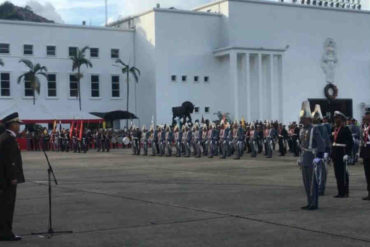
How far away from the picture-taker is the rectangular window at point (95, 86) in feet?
203

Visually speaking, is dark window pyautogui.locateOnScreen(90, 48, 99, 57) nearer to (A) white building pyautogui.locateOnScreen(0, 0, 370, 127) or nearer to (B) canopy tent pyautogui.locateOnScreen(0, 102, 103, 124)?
(A) white building pyautogui.locateOnScreen(0, 0, 370, 127)

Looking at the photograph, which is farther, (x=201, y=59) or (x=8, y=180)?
(x=201, y=59)

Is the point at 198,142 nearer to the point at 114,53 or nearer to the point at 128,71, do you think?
the point at 128,71

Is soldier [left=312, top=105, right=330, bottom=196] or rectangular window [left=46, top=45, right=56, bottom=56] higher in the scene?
rectangular window [left=46, top=45, right=56, bottom=56]

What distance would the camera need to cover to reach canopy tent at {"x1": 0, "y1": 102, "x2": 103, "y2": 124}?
52.0 m

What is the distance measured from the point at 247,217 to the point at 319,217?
1.26 meters

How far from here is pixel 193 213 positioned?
11.4 meters

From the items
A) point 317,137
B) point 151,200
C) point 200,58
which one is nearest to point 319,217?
point 317,137

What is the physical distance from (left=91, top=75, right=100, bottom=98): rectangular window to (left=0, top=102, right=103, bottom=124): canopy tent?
6.46m

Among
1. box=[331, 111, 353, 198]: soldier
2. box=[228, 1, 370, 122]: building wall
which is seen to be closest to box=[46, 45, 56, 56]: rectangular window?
box=[228, 1, 370, 122]: building wall

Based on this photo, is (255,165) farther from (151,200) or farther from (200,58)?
(200,58)

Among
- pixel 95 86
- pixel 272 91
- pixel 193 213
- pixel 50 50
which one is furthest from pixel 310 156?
pixel 272 91

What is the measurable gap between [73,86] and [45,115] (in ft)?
25.5

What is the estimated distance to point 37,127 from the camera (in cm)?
5003
